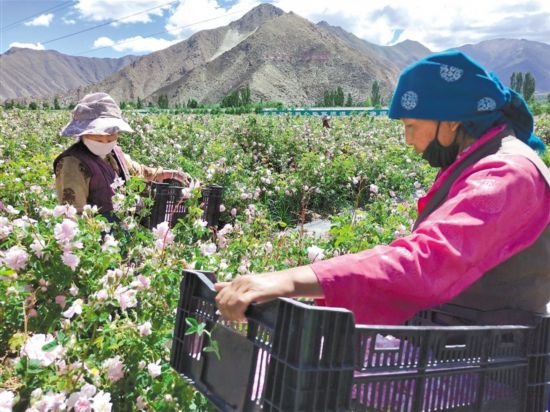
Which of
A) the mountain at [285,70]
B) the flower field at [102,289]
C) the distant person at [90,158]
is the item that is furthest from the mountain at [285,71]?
the flower field at [102,289]

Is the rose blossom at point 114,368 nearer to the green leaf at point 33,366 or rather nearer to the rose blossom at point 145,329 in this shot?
the rose blossom at point 145,329

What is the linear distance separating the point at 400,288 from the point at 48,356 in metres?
0.99

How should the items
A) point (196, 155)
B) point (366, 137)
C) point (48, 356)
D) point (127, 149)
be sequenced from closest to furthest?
point (48, 356)
point (127, 149)
point (196, 155)
point (366, 137)

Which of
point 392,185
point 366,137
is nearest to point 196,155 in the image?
point 392,185

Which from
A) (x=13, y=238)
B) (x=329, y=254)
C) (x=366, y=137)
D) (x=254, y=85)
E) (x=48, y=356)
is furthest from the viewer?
(x=254, y=85)

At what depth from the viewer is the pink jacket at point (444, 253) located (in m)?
1.37

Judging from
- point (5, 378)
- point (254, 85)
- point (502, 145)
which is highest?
point (254, 85)

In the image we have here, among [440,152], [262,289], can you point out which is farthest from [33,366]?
[440,152]

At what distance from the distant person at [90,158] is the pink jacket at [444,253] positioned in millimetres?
2518

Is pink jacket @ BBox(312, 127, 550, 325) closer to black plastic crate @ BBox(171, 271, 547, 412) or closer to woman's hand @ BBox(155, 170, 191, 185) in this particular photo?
black plastic crate @ BBox(171, 271, 547, 412)

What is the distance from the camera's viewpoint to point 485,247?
145 centimetres

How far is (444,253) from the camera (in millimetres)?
1395

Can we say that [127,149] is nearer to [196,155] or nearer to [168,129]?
[196,155]

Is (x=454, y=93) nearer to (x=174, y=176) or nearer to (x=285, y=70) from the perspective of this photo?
(x=174, y=176)
